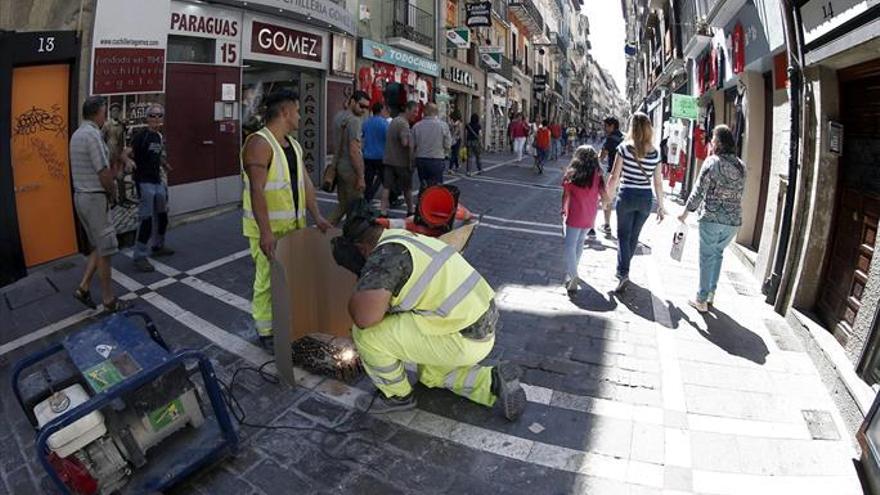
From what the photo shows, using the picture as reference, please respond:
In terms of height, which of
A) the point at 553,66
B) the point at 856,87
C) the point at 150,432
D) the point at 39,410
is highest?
the point at 553,66

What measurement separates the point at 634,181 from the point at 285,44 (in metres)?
8.41

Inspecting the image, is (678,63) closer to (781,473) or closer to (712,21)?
(712,21)

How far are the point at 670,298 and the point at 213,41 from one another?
27.9 ft

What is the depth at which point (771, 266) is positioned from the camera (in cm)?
551

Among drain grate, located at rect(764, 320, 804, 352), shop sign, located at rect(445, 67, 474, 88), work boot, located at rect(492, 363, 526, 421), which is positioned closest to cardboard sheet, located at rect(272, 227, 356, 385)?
work boot, located at rect(492, 363, 526, 421)

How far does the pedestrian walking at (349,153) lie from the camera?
21.0ft

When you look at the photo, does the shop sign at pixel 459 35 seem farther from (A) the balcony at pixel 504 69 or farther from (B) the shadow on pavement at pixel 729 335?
(B) the shadow on pavement at pixel 729 335

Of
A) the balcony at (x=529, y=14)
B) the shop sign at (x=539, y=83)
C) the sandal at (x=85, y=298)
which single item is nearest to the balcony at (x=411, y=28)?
the sandal at (x=85, y=298)

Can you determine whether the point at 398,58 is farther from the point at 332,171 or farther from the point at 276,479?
the point at 276,479

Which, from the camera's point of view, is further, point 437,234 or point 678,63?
point 678,63

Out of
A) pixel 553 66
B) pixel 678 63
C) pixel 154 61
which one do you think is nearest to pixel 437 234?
pixel 154 61

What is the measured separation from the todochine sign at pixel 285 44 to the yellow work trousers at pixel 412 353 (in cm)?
867

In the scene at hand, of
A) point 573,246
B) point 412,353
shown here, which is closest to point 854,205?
point 573,246

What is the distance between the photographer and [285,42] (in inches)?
425
